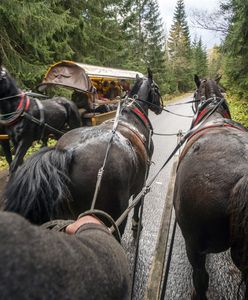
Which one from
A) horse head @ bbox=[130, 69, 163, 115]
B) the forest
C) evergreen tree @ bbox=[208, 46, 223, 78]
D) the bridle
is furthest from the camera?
evergreen tree @ bbox=[208, 46, 223, 78]

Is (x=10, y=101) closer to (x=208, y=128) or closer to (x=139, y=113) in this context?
(x=139, y=113)

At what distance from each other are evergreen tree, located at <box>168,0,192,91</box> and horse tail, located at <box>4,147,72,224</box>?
46.7 metres

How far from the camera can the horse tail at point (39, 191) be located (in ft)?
6.45

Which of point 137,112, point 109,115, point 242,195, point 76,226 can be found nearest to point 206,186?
point 242,195

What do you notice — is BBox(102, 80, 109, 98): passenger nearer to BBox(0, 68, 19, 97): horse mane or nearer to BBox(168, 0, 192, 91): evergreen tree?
BBox(0, 68, 19, 97): horse mane

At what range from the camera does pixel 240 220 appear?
1754 millimetres

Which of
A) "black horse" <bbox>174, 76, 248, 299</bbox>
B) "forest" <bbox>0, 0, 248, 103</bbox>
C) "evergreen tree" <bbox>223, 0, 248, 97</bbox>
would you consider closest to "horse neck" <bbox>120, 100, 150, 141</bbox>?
"black horse" <bbox>174, 76, 248, 299</bbox>

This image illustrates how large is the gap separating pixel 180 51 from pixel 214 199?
2011 inches

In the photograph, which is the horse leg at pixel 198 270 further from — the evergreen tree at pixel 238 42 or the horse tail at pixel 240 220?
the evergreen tree at pixel 238 42

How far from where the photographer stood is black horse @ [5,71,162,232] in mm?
1989

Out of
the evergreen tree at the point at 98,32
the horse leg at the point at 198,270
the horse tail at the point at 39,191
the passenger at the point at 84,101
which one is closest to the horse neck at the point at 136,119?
the horse tail at the point at 39,191

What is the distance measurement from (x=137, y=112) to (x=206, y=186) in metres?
2.00

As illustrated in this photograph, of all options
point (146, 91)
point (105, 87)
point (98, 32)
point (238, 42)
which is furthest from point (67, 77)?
point (98, 32)

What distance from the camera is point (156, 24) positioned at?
32.8 meters
